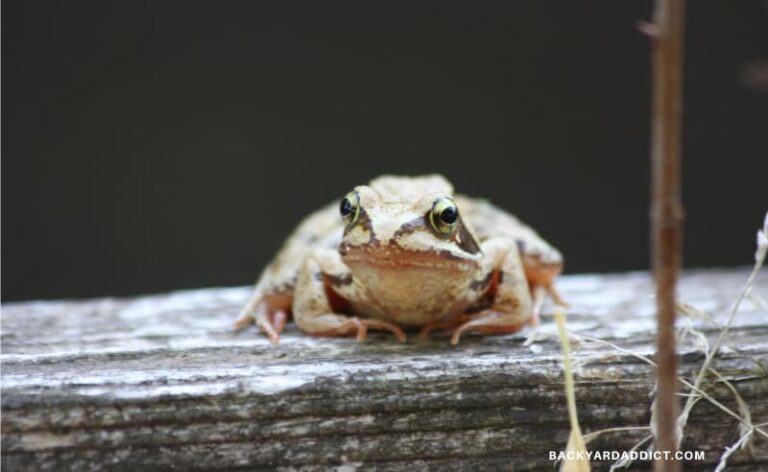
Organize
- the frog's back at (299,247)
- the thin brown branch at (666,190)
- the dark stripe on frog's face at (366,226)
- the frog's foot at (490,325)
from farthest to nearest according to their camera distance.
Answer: the frog's back at (299,247) → the frog's foot at (490,325) → the dark stripe on frog's face at (366,226) → the thin brown branch at (666,190)

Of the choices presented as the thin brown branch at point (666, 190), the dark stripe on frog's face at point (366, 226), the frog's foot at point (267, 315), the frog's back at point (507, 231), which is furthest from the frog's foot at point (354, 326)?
the thin brown branch at point (666, 190)

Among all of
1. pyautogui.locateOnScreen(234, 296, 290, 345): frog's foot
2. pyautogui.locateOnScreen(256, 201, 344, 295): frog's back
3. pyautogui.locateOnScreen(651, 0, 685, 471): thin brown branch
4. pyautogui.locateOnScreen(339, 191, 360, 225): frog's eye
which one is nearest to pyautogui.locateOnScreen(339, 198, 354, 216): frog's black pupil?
pyautogui.locateOnScreen(339, 191, 360, 225): frog's eye

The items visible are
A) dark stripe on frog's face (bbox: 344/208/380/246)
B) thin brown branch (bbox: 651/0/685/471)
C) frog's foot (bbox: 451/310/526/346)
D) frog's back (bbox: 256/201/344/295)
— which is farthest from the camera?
frog's back (bbox: 256/201/344/295)

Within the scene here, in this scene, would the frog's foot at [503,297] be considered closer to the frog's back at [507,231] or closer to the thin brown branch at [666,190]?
the frog's back at [507,231]

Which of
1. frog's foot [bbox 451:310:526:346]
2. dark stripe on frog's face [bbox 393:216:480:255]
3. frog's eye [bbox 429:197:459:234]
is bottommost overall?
frog's foot [bbox 451:310:526:346]

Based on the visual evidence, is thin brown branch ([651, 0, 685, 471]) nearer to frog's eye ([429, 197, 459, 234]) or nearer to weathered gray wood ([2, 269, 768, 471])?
weathered gray wood ([2, 269, 768, 471])

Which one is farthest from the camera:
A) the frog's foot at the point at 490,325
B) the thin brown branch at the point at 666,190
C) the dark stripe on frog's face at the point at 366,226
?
the frog's foot at the point at 490,325
